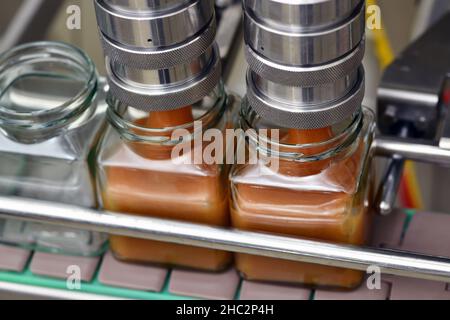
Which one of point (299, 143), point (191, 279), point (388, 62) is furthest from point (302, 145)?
point (388, 62)

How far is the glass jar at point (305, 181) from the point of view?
44 cm

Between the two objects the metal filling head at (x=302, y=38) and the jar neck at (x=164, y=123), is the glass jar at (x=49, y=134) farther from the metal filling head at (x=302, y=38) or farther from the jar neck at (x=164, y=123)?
the metal filling head at (x=302, y=38)

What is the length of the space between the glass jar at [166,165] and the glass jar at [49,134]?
0.05ft

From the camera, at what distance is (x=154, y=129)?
0.45 m

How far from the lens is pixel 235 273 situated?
50 centimetres

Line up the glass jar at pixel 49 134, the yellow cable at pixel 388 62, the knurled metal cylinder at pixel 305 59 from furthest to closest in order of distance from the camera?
the yellow cable at pixel 388 62 < the glass jar at pixel 49 134 < the knurled metal cylinder at pixel 305 59

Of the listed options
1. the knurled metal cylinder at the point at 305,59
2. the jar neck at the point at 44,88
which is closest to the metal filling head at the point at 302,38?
the knurled metal cylinder at the point at 305,59

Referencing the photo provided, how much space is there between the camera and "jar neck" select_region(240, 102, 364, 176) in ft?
1.44

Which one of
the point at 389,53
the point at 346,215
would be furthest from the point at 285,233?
the point at 389,53

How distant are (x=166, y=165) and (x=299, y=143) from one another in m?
0.07

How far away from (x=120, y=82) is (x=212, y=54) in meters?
0.05

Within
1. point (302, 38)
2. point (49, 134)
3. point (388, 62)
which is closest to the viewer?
point (302, 38)

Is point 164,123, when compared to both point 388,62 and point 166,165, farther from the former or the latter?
point 388,62
